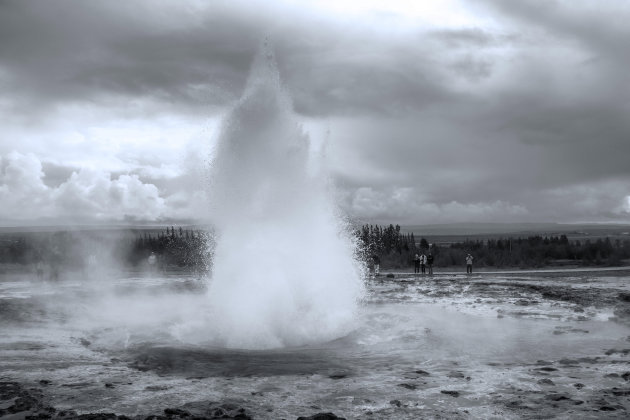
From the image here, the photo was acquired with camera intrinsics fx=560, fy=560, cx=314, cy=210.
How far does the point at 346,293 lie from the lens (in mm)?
14289

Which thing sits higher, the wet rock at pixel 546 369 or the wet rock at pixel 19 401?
the wet rock at pixel 19 401

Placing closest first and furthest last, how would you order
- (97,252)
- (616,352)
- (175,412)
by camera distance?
1. (175,412)
2. (616,352)
3. (97,252)

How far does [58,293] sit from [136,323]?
7.76 m

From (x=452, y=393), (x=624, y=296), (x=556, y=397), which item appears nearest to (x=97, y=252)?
(x=624, y=296)

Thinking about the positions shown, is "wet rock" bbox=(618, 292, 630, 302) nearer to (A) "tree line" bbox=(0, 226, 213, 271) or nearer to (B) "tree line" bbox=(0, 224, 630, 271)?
(B) "tree line" bbox=(0, 224, 630, 271)

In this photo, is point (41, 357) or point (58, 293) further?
point (58, 293)

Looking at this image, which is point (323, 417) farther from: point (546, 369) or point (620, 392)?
point (546, 369)

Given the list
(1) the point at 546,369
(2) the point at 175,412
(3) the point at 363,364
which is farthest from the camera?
(3) the point at 363,364

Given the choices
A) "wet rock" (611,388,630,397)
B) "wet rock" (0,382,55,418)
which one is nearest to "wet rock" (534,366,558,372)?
"wet rock" (611,388,630,397)

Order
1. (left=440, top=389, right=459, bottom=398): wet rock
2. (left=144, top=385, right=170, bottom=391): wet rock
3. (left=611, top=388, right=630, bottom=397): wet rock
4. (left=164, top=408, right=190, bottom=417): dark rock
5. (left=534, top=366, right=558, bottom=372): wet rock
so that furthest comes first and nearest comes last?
1. (left=534, top=366, right=558, bottom=372): wet rock
2. (left=144, top=385, right=170, bottom=391): wet rock
3. (left=440, top=389, right=459, bottom=398): wet rock
4. (left=611, top=388, right=630, bottom=397): wet rock
5. (left=164, top=408, right=190, bottom=417): dark rock

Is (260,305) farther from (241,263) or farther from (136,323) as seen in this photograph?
(136,323)

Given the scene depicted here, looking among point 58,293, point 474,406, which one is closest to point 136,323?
point 58,293

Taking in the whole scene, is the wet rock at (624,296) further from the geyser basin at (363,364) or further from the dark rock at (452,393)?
the dark rock at (452,393)

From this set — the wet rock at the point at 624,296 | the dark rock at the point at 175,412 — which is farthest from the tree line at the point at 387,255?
the dark rock at the point at 175,412
